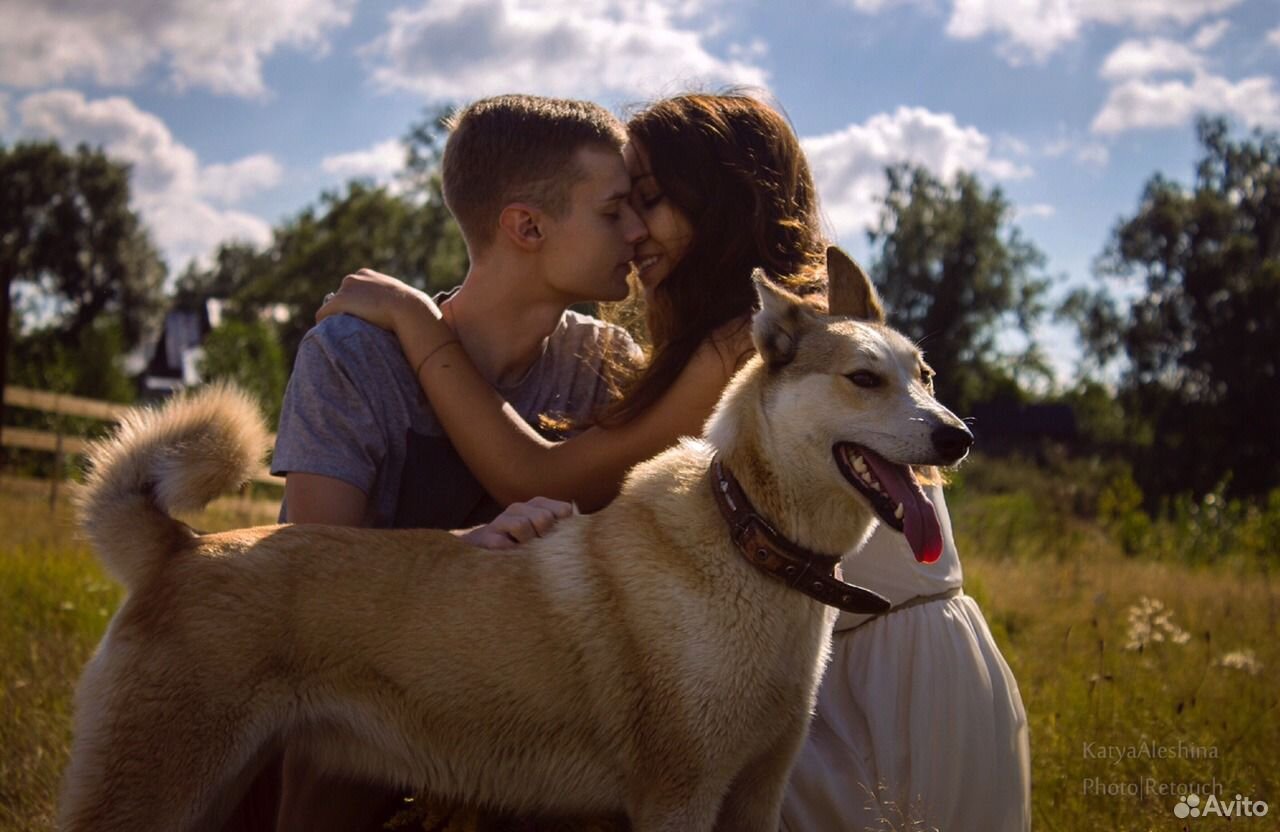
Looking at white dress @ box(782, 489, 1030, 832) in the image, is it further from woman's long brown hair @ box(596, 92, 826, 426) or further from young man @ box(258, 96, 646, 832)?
young man @ box(258, 96, 646, 832)

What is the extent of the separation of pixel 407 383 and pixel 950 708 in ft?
7.18

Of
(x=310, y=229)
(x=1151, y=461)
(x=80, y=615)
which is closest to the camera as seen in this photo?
(x=80, y=615)

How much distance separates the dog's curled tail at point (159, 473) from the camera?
3.05 m

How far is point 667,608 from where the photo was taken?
2.97m

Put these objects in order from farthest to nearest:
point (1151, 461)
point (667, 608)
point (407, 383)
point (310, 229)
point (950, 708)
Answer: point (310, 229) < point (1151, 461) < point (407, 383) < point (950, 708) < point (667, 608)

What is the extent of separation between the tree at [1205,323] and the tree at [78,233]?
45.9 m

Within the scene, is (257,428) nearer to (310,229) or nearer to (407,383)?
(407,383)

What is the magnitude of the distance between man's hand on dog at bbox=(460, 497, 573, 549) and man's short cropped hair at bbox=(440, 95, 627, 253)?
3.96ft

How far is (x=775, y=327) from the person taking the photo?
314 cm

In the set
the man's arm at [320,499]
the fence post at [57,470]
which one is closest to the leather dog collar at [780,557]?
the man's arm at [320,499]

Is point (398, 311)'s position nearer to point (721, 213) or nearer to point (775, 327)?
point (721, 213)

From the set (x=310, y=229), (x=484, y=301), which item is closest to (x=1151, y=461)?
(x=310, y=229)

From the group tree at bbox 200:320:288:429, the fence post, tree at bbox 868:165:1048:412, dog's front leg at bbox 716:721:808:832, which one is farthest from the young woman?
tree at bbox 868:165:1048:412

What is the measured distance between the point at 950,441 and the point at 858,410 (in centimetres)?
27
